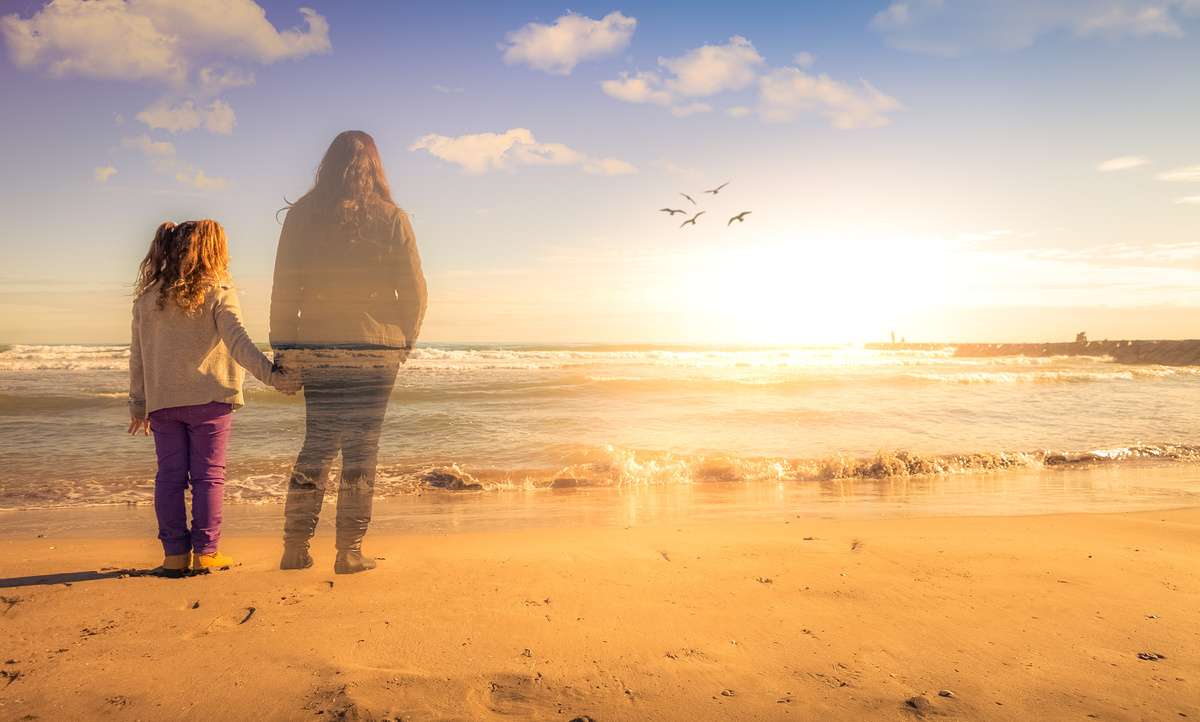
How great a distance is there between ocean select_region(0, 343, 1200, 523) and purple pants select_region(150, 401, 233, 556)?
1.88m

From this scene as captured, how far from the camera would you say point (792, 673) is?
2.06m

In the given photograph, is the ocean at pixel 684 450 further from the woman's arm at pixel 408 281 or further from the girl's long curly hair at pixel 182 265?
the girl's long curly hair at pixel 182 265

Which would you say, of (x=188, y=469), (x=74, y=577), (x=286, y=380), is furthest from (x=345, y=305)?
(x=74, y=577)

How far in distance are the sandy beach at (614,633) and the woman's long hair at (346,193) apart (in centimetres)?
181

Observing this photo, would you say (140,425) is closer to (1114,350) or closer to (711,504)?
(711,504)

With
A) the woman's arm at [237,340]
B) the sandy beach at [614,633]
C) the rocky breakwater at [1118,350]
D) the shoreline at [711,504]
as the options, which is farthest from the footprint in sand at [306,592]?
the rocky breakwater at [1118,350]

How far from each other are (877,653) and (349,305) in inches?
112

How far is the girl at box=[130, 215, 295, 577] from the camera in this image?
9.47 feet

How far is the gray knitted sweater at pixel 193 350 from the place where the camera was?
2.88 m

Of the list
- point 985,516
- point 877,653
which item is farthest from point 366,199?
point 985,516

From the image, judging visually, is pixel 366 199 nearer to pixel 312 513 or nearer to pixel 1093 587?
pixel 312 513

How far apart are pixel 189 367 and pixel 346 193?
3.82ft

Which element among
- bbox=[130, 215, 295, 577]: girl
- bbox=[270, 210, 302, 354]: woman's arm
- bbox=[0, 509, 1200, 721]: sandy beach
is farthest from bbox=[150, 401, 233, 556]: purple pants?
bbox=[270, 210, 302, 354]: woman's arm

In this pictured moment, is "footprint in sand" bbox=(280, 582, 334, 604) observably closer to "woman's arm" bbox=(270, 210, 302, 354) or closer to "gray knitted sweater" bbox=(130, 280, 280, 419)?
"gray knitted sweater" bbox=(130, 280, 280, 419)
